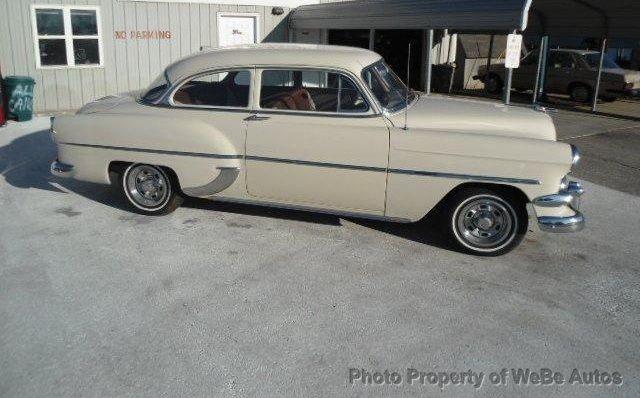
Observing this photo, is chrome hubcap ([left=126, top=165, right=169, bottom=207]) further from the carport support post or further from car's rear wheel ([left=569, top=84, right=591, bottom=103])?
car's rear wheel ([left=569, top=84, right=591, bottom=103])

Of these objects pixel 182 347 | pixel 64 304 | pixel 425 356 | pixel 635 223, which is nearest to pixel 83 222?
pixel 64 304

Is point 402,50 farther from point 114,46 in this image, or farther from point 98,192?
point 98,192

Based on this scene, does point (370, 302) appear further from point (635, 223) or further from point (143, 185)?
point (635, 223)

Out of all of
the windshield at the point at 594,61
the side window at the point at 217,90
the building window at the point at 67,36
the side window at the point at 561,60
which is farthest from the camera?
the side window at the point at 561,60

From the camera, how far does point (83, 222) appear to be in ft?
19.3

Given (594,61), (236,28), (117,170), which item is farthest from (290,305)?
(594,61)

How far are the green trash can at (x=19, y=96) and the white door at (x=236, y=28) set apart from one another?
4307 millimetres

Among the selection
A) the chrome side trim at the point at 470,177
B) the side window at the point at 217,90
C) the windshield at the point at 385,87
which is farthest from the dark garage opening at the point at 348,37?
the chrome side trim at the point at 470,177

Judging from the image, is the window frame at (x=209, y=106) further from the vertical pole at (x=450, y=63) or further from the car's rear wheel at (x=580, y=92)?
the vertical pole at (x=450, y=63)

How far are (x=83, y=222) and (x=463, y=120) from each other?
3925mm

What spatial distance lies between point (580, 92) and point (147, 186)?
14240mm

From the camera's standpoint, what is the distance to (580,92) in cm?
1641

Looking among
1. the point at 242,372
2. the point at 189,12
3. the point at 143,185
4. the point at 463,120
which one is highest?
the point at 189,12

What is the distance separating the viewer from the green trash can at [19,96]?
1100 cm
